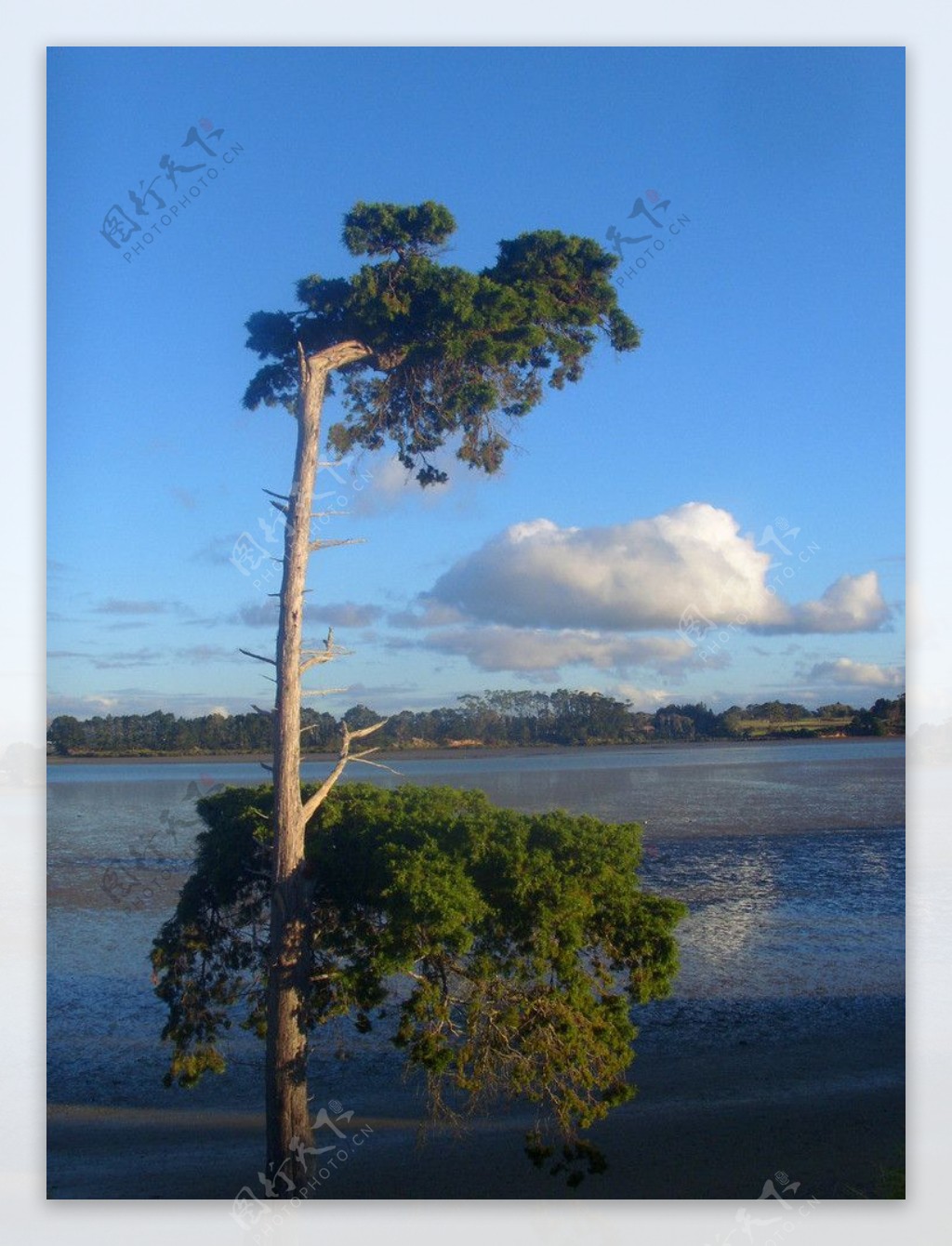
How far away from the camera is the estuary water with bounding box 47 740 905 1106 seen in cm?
479

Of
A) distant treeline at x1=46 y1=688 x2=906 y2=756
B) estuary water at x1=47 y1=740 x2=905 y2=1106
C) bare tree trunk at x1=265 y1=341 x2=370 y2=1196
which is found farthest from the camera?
distant treeline at x1=46 y1=688 x2=906 y2=756

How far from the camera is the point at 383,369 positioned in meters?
4.69

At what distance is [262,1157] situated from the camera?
4.54 metres

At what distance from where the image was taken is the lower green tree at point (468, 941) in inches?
162

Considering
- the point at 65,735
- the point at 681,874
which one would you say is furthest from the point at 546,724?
the point at 65,735

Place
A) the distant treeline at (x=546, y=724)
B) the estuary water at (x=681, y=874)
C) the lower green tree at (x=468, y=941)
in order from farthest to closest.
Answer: the distant treeline at (x=546, y=724), the estuary water at (x=681, y=874), the lower green tree at (x=468, y=941)

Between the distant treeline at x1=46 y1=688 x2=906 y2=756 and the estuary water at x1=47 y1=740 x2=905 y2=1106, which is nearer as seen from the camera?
the estuary water at x1=47 y1=740 x2=905 y2=1106

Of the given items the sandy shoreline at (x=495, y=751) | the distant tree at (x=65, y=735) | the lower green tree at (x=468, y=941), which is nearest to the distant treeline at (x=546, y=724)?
the sandy shoreline at (x=495, y=751)

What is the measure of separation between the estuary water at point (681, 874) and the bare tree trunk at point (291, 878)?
0.54 m

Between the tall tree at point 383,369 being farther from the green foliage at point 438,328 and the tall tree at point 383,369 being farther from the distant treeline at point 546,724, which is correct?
the distant treeline at point 546,724

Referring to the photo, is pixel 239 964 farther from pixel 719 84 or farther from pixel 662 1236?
pixel 719 84

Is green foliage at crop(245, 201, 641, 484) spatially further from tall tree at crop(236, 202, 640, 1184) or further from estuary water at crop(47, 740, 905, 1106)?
estuary water at crop(47, 740, 905, 1106)

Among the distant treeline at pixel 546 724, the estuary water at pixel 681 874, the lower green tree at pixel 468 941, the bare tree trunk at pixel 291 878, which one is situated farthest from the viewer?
the distant treeline at pixel 546 724

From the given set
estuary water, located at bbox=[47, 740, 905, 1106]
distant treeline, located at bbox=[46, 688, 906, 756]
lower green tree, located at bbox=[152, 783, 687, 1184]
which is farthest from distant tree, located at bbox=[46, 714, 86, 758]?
A: lower green tree, located at bbox=[152, 783, 687, 1184]
